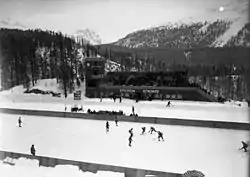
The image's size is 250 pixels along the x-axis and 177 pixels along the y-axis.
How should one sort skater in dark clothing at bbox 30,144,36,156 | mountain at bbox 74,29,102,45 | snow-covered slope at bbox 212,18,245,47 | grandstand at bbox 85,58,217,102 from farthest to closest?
skater in dark clothing at bbox 30,144,36,156
mountain at bbox 74,29,102,45
grandstand at bbox 85,58,217,102
snow-covered slope at bbox 212,18,245,47

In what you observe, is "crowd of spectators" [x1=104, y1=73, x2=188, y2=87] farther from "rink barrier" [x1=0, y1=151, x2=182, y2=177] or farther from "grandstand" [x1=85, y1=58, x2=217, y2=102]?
"rink barrier" [x1=0, y1=151, x2=182, y2=177]

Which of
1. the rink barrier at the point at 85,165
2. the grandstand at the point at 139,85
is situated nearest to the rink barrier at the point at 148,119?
the grandstand at the point at 139,85

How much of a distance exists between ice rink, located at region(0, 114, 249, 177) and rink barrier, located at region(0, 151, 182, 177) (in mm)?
23

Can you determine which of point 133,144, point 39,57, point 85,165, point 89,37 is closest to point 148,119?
point 133,144

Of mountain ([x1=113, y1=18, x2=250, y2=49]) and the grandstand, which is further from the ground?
mountain ([x1=113, y1=18, x2=250, y2=49])

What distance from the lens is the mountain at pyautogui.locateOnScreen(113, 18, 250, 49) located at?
150cm

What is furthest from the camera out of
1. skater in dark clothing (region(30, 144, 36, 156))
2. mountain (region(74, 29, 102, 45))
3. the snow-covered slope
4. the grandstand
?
skater in dark clothing (region(30, 144, 36, 156))

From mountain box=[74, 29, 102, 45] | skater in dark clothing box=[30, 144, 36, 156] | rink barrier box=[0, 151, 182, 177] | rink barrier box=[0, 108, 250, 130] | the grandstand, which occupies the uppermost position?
mountain box=[74, 29, 102, 45]

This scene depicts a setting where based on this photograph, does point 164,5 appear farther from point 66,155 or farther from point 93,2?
point 66,155

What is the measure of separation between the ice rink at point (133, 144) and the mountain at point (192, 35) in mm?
463

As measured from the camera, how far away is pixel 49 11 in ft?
6.04

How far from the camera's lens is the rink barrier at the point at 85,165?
1646mm

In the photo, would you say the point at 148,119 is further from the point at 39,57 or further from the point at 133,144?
the point at 39,57

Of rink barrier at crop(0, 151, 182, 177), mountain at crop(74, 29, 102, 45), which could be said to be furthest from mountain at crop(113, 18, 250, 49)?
rink barrier at crop(0, 151, 182, 177)
